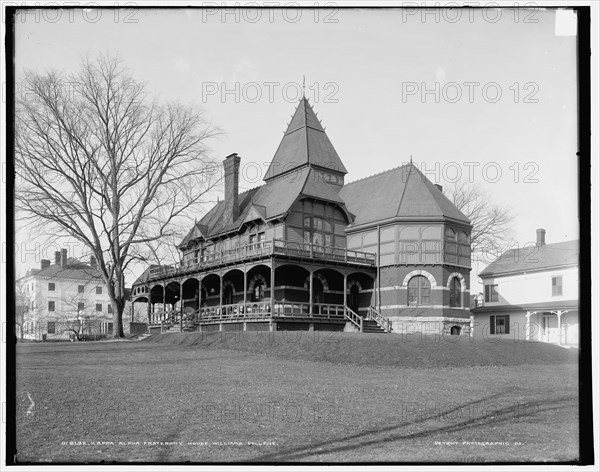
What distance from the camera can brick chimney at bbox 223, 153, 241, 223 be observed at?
38.8m

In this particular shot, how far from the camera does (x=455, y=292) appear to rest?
106ft

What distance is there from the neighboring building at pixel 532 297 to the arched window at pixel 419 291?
7172 millimetres

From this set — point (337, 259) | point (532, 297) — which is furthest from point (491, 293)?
point (337, 259)

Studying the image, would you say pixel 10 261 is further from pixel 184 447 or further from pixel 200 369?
pixel 200 369

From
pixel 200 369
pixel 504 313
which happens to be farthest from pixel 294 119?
pixel 200 369

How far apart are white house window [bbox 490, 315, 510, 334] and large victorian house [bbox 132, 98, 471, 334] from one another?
7874mm

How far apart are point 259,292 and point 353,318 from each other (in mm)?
5995

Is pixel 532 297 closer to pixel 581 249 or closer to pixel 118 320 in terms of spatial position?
pixel 118 320

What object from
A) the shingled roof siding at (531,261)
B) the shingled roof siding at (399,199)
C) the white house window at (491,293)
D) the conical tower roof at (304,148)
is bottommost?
the white house window at (491,293)

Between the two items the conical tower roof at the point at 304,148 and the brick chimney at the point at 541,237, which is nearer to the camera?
the conical tower roof at the point at 304,148

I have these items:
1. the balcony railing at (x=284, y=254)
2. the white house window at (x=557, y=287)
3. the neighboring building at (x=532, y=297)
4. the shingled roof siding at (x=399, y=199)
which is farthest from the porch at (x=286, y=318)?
the white house window at (x=557, y=287)

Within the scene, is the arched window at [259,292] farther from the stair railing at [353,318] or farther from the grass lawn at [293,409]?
the grass lawn at [293,409]

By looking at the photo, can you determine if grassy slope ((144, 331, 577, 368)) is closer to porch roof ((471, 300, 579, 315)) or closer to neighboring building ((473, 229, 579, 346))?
porch roof ((471, 300, 579, 315))

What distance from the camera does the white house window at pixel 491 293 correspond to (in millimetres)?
40312
